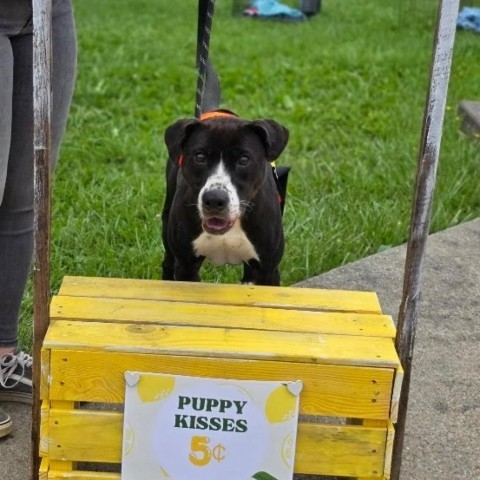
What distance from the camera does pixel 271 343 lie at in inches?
94.3

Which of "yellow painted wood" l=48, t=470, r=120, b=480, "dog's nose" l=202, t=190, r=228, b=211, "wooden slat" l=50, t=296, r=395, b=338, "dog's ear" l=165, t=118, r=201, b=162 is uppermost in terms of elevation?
"dog's ear" l=165, t=118, r=201, b=162

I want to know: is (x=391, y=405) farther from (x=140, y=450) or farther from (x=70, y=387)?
(x=70, y=387)

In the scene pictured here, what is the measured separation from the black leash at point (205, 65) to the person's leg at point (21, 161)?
43 cm

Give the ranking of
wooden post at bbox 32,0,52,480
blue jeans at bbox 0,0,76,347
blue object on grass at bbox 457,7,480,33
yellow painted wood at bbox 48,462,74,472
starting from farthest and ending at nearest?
blue object on grass at bbox 457,7,480,33 → blue jeans at bbox 0,0,76,347 → yellow painted wood at bbox 48,462,74,472 → wooden post at bbox 32,0,52,480

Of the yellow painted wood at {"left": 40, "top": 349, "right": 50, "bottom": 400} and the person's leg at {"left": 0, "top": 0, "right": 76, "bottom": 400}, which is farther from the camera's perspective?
the person's leg at {"left": 0, "top": 0, "right": 76, "bottom": 400}

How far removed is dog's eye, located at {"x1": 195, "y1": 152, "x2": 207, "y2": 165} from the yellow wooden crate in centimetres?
52

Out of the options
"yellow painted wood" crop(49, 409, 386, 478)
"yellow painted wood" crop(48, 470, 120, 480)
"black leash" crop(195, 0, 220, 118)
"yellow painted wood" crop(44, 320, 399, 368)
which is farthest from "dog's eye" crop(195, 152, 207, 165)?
"yellow painted wood" crop(48, 470, 120, 480)

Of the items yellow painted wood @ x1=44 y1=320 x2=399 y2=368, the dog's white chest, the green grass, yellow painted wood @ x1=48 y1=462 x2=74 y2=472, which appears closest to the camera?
yellow painted wood @ x1=44 y1=320 x2=399 y2=368

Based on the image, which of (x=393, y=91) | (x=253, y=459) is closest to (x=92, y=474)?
(x=253, y=459)

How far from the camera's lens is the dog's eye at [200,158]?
2846mm

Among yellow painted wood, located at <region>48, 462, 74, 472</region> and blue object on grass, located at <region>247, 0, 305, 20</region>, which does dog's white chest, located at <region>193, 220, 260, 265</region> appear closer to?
yellow painted wood, located at <region>48, 462, 74, 472</region>

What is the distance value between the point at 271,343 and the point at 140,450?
0.45m

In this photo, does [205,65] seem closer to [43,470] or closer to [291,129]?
[43,470]

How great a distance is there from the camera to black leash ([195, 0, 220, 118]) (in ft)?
9.52
